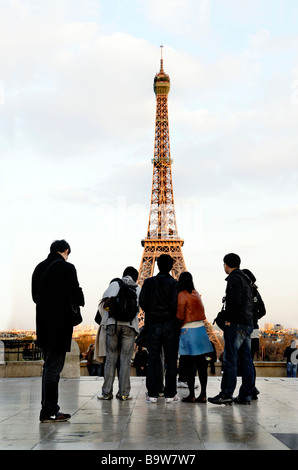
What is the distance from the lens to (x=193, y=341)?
754cm

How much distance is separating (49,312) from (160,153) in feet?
174

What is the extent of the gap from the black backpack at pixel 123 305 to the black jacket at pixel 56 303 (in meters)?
1.70

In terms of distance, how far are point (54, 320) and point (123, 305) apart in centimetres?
A: 195

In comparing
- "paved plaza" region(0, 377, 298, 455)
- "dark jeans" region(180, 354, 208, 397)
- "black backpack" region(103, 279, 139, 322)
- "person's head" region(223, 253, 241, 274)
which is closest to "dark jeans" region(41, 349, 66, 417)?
"paved plaza" region(0, 377, 298, 455)

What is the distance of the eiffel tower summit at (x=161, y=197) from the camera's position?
5322 centimetres

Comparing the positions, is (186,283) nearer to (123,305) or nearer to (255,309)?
(123,305)

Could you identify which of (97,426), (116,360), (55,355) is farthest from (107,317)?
(97,426)

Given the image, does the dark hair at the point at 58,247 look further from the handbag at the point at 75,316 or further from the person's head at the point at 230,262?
the person's head at the point at 230,262

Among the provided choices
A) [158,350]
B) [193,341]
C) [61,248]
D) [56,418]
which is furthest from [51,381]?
[193,341]

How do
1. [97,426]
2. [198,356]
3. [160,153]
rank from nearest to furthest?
[97,426]
[198,356]
[160,153]

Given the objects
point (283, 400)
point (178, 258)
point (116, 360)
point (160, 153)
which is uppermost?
point (160, 153)
